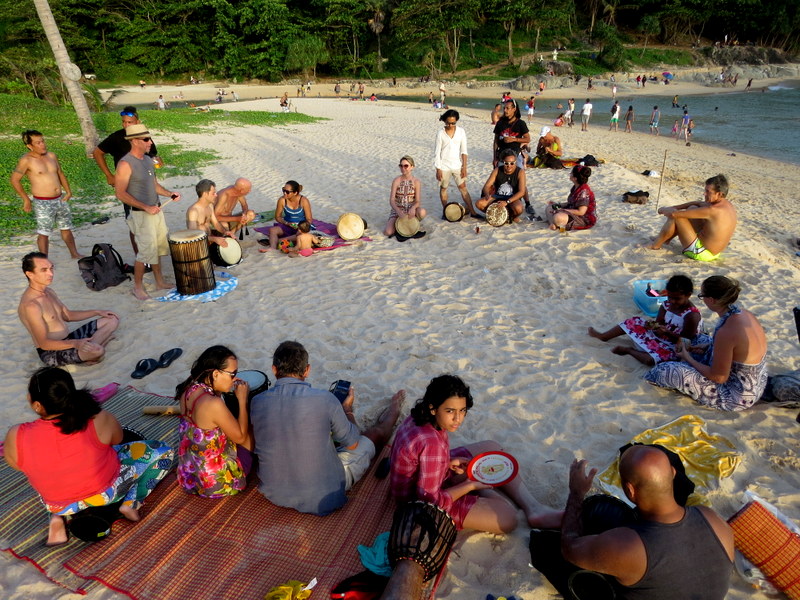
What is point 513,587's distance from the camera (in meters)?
2.64

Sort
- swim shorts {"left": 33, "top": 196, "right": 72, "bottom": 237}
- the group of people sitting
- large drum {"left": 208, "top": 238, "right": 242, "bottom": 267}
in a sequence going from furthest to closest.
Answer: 1. large drum {"left": 208, "top": 238, "right": 242, "bottom": 267}
2. swim shorts {"left": 33, "top": 196, "right": 72, "bottom": 237}
3. the group of people sitting

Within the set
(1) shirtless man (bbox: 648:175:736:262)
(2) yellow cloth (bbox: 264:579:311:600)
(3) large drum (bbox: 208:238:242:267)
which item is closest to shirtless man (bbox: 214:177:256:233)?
(3) large drum (bbox: 208:238:242:267)

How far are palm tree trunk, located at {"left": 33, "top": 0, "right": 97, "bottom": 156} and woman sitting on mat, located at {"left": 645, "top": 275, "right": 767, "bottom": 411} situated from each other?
47.6ft

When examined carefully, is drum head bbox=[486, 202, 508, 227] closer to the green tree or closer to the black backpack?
the black backpack

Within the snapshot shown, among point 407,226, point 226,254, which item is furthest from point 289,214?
point 407,226

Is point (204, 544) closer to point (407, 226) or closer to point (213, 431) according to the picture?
point (213, 431)

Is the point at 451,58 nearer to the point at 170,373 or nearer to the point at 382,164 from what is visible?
the point at 382,164

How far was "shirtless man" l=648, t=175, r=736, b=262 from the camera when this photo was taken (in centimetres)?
618

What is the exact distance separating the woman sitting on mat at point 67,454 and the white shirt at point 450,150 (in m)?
6.85

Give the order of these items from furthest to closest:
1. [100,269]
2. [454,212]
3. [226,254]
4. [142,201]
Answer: [454,212] → [226,254] → [100,269] → [142,201]

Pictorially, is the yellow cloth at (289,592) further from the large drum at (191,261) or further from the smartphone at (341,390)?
the large drum at (191,261)

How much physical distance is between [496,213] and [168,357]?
5402 mm

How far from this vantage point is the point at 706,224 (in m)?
6.35

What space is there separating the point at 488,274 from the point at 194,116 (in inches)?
856
